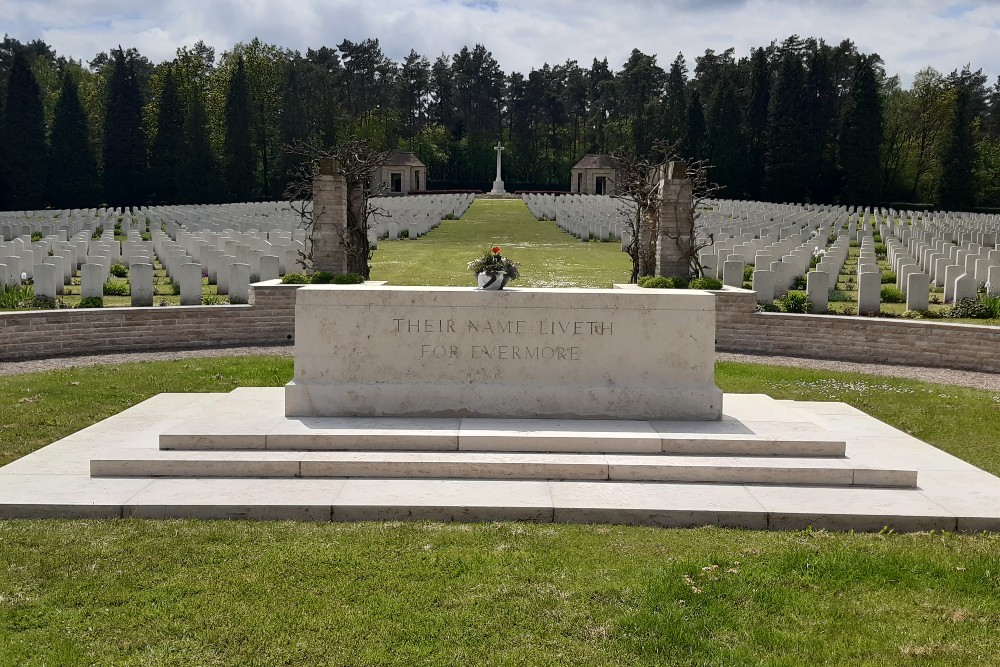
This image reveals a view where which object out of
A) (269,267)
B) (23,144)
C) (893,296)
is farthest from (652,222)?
(23,144)

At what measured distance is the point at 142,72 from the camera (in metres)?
86.1

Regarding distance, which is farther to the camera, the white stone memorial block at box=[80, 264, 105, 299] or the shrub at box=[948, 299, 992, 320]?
the shrub at box=[948, 299, 992, 320]

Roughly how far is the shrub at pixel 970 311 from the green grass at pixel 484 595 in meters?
9.42

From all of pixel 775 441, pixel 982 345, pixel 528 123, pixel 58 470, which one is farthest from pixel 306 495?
pixel 528 123

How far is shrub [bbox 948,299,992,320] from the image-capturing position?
1341 centimetres

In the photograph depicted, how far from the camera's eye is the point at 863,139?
176ft

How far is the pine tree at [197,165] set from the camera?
52.5 meters

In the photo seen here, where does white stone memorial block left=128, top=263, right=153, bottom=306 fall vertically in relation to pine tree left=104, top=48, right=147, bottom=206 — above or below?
below

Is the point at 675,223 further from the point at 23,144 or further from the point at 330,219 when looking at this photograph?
the point at 23,144

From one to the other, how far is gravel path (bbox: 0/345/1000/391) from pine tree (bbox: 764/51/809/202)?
158ft

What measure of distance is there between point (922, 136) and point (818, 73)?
975 cm

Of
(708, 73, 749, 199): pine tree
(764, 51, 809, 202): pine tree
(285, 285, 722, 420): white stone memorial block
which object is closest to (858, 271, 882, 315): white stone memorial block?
(285, 285, 722, 420): white stone memorial block

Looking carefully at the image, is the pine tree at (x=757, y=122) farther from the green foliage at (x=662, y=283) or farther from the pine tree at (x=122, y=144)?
the green foliage at (x=662, y=283)

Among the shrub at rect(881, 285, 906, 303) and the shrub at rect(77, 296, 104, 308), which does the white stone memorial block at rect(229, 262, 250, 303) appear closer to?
the shrub at rect(77, 296, 104, 308)
